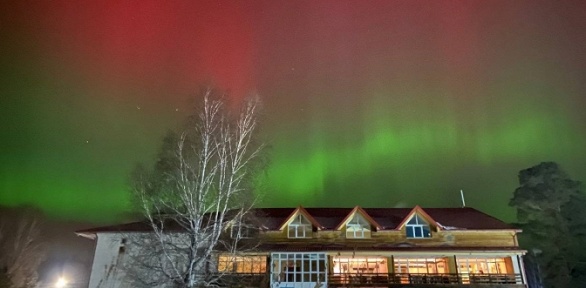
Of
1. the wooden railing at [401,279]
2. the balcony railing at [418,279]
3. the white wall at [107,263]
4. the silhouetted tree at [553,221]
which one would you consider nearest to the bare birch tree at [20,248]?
the white wall at [107,263]

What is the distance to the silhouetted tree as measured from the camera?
107ft

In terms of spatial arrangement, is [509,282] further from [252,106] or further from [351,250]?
[252,106]

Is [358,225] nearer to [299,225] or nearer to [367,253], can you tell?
[367,253]

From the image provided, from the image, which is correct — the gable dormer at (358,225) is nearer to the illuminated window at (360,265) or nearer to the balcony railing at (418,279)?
the illuminated window at (360,265)

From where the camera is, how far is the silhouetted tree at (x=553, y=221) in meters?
32.7

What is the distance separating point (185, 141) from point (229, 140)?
2184 millimetres

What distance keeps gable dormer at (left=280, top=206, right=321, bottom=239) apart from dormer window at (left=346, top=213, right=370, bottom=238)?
277 centimetres

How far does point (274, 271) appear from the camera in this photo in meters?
29.5

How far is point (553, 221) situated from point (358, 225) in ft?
58.2

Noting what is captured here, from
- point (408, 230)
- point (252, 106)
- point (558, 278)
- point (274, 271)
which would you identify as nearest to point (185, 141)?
point (252, 106)

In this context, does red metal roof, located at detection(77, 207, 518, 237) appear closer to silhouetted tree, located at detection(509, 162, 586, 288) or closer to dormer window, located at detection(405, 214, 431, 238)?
dormer window, located at detection(405, 214, 431, 238)

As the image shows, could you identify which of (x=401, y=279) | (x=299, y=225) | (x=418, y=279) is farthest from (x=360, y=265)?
(x=299, y=225)

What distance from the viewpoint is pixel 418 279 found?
94.5 ft

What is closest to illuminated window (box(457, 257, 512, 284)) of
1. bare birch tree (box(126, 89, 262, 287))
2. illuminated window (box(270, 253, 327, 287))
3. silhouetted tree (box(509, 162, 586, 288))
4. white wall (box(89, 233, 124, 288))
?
silhouetted tree (box(509, 162, 586, 288))
